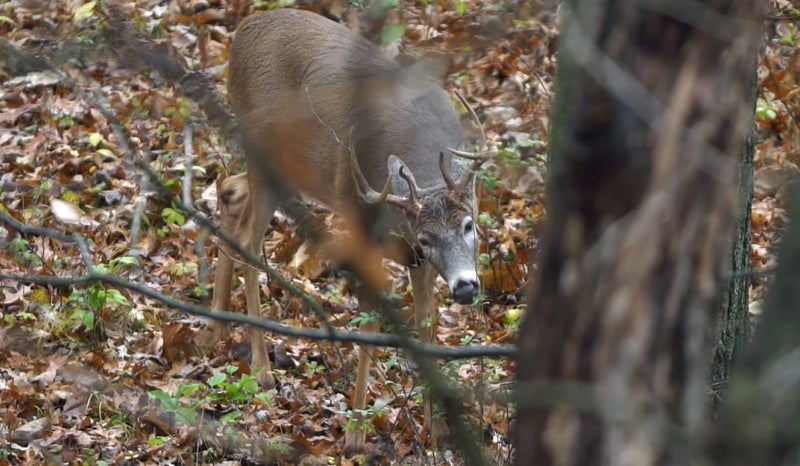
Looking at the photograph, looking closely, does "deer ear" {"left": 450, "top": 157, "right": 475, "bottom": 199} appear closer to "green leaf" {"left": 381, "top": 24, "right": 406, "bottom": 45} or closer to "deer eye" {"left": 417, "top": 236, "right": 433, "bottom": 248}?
"deer eye" {"left": 417, "top": 236, "right": 433, "bottom": 248}

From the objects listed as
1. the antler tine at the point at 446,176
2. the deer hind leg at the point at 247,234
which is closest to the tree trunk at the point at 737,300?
the antler tine at the point at 446,176

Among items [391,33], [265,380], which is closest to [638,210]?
[391,33]

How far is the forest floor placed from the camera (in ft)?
18.7

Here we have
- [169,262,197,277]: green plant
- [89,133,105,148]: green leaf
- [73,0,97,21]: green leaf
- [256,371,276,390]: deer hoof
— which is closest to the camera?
[256,371,276,390]: deer hoof

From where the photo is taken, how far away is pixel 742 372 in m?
1.62

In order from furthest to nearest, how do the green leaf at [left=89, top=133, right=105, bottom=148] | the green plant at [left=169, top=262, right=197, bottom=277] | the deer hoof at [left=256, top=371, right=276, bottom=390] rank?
1. the green leaf at [left=89, top=133, right=105, bottom=148]
2. the green plant at [left=169, top=262, right=197, bottom=277]
3. the deer hoof at [left=256, top=371, right=276, bottom=390]

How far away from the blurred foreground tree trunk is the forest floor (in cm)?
154

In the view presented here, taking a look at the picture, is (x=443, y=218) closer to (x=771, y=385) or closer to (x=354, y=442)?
(x=354, y=442)

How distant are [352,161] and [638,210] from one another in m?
4.89

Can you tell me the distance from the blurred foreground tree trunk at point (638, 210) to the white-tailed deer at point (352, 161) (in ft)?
11.9

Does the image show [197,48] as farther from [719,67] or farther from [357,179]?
[719,67]

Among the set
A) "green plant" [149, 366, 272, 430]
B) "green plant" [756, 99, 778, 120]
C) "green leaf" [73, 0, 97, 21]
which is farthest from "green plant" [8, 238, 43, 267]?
"green plant" [756, 99, 778, 120]

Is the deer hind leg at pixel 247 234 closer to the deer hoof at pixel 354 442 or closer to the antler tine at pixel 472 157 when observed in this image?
the deer hoof at pixel 354 442

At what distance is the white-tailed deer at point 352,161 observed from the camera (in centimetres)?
655
